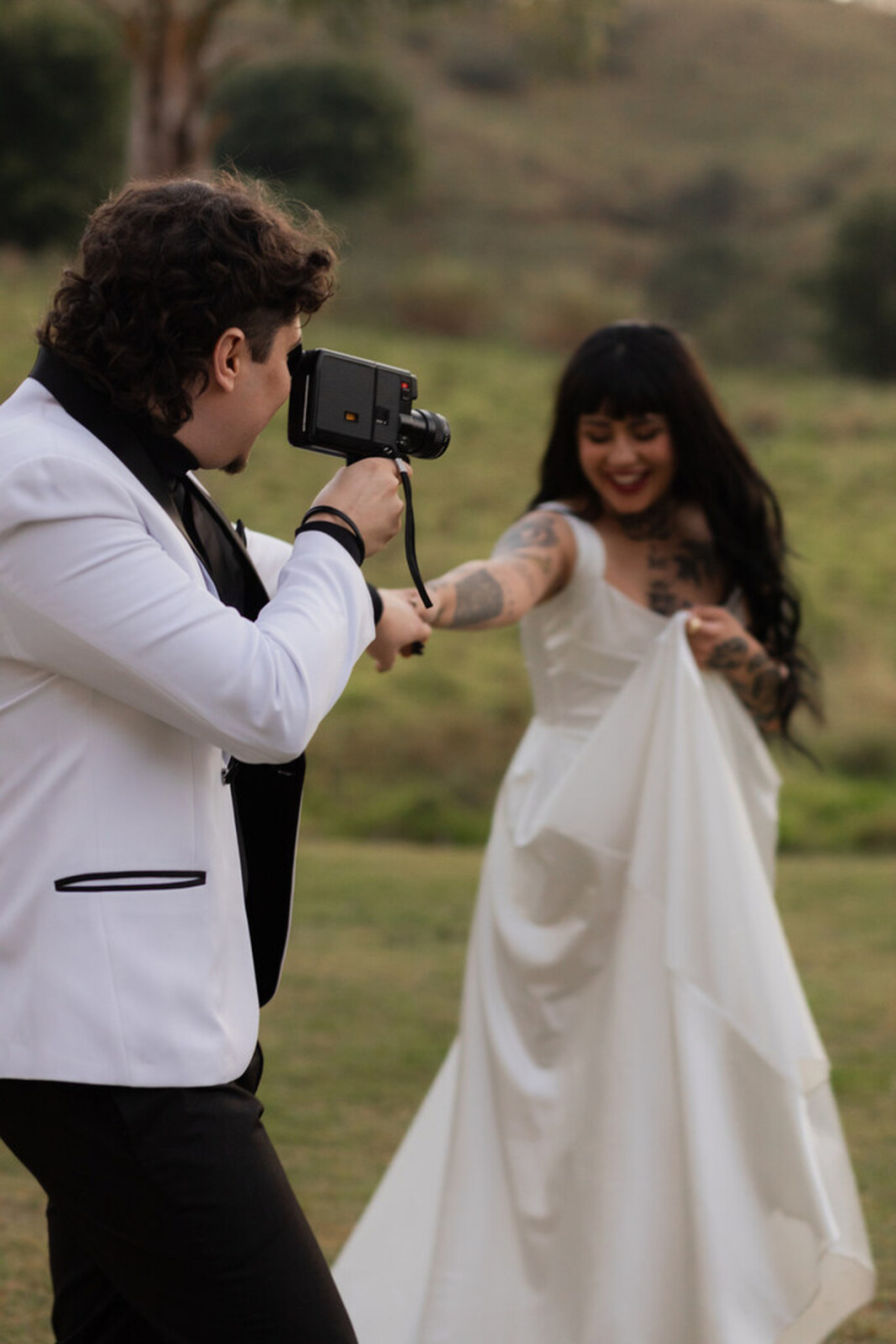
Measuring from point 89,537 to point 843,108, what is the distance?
5194 centimetres

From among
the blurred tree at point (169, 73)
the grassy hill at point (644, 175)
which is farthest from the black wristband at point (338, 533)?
the grassy hill at point (644, 175)

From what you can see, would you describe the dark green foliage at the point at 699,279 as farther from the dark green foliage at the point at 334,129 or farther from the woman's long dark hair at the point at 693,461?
the woman's long dark hair at the point at 693,461

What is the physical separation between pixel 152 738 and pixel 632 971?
179 centimetres

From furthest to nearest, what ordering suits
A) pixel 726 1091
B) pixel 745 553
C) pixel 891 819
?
pixel 891 819 → pixel 745 553 → pixel 726 1091

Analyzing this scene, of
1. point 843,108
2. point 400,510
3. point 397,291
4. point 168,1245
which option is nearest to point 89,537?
point 400,510

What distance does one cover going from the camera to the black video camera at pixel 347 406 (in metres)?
2.15

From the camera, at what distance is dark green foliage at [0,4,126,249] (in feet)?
81.2

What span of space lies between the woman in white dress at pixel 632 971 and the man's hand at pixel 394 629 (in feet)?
0.45

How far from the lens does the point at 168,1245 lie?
75.0 inches

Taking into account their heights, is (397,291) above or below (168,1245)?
above

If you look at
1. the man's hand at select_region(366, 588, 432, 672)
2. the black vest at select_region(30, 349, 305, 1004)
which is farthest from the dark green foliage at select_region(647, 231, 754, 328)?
the black vest at select_region(30, 349, 305, 1004)

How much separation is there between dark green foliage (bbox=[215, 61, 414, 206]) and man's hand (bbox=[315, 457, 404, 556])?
28944 millimetres

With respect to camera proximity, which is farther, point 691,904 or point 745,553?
point 745,553

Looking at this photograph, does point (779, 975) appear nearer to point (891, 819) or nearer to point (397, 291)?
point (891, 819)
